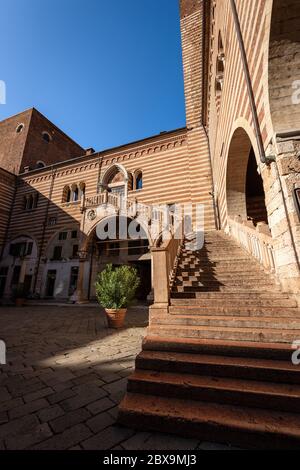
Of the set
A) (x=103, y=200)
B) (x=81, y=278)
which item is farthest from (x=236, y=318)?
(x=81, y=278)

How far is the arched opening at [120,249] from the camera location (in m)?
15.1

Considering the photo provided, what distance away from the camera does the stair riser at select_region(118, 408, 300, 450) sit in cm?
180

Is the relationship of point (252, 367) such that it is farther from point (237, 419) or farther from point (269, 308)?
point (269, 308)

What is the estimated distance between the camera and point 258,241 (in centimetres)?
518

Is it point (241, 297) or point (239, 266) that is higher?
point (239, 266)

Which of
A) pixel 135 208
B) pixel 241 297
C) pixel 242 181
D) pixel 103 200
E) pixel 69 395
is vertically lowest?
pixel 69 395

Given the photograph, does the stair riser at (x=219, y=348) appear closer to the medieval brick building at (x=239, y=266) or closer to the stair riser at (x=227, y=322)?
the medieval brick building at (x=239, y=266)

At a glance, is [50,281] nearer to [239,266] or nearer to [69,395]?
[239,266]

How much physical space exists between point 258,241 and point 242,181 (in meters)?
3.37

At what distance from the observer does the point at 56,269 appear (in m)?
16.5

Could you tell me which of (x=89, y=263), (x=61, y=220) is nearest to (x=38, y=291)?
(x=89, y=263)

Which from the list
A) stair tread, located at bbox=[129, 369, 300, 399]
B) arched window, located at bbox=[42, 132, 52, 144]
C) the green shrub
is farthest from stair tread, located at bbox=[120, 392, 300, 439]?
arched window, located at bbox=[42, 132, 52, 144]

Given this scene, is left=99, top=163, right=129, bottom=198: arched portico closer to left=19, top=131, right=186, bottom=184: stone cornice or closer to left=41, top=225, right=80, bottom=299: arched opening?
left=19, top=131, right=186, bottom=184: stone cornice
